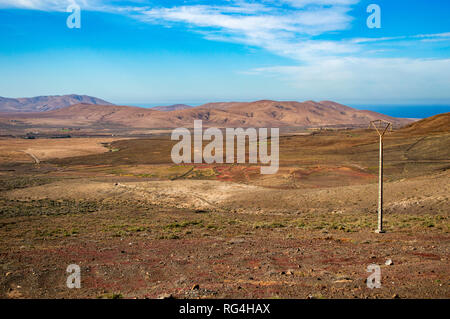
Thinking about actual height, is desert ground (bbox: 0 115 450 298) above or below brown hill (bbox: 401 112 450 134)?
below

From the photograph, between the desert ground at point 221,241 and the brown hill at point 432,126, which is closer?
the desert ground at point 221,241

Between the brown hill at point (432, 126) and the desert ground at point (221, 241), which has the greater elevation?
the brown hill at point (432, 126)

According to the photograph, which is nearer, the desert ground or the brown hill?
the desert ground

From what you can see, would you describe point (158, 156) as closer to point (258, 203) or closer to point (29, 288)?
point (258, 203)

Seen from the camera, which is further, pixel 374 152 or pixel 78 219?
pixel 374 152

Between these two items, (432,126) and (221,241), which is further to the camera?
(432,126)

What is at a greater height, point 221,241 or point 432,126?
point 432,126
